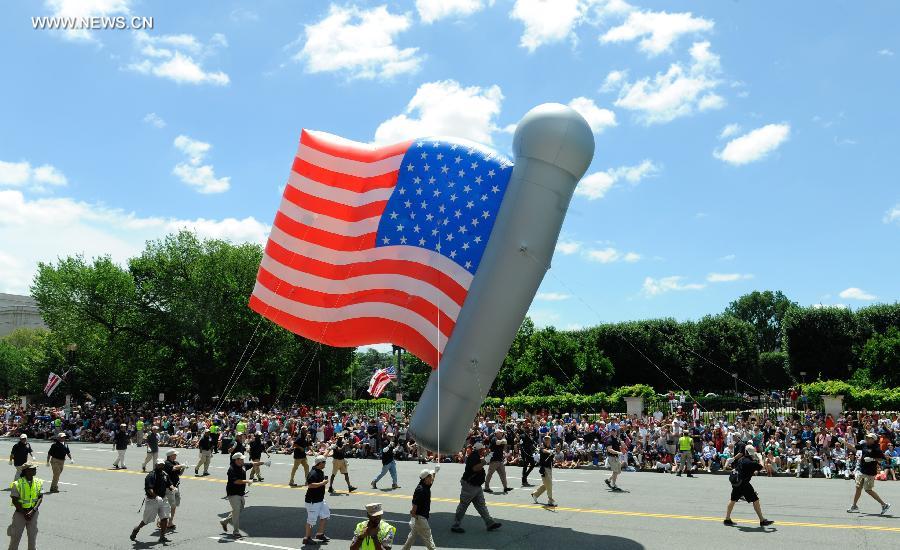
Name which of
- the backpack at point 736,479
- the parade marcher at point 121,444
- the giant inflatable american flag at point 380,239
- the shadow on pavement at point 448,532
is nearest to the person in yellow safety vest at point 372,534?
the shadow on pavement at point 448,532

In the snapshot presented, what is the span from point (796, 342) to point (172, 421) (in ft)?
154

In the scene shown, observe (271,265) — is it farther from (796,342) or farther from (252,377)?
(796,342)

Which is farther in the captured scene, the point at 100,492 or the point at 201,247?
the point at 201,247

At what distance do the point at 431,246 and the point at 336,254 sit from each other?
200 cm

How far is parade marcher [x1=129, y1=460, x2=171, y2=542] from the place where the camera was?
11.8 metres

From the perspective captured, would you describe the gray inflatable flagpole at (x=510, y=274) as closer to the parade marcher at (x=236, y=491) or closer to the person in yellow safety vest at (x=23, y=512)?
the parade marcher at (x=236, y=491)

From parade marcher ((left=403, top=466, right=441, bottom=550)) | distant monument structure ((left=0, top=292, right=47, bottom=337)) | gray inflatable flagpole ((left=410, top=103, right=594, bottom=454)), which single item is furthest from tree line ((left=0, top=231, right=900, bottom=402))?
distant monument structure ((left=0, top=292, right=47, bottom=337))

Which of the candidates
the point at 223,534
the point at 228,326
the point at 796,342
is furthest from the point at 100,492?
the point at 796,342

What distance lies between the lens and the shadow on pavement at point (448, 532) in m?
11.3

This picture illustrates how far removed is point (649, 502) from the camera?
613 inches

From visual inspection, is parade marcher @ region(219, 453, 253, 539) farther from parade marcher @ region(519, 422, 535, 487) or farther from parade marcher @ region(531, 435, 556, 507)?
parade marcher @ region(519, 422, 535, 487)

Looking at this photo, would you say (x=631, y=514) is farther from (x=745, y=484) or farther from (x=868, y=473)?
(x=868, y=473)

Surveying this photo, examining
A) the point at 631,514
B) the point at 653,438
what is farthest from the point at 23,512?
the point at 653,438

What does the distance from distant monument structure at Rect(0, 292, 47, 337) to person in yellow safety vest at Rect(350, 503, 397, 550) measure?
408ft
